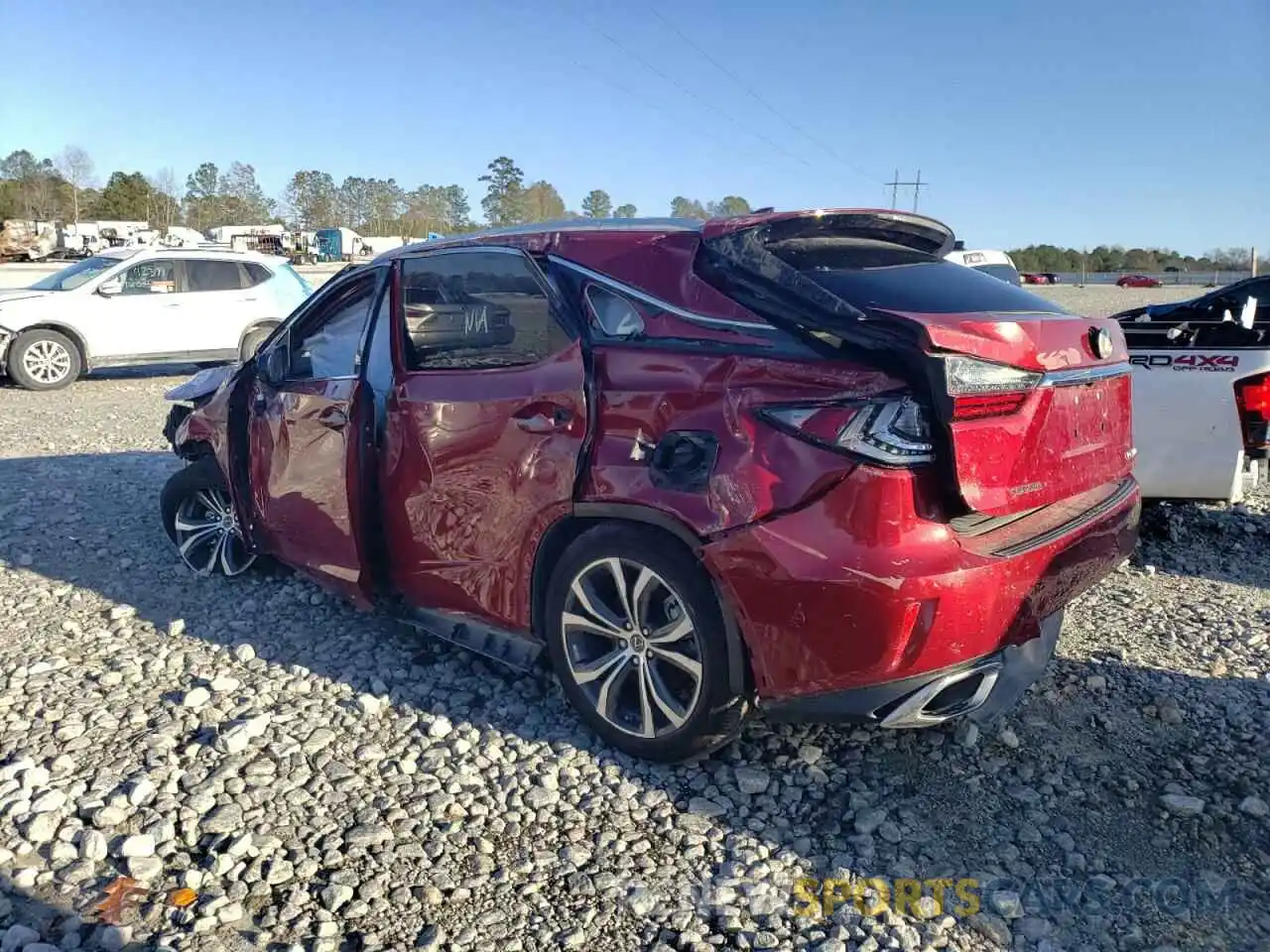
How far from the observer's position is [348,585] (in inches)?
165

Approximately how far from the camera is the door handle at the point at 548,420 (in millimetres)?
3334

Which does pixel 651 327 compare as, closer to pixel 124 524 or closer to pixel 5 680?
pixel 5 680

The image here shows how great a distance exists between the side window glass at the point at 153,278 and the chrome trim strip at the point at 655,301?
11.9 meters

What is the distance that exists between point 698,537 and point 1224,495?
3537 mm

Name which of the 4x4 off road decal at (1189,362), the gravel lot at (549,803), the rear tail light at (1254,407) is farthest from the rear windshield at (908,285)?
the rear tail light at (1254,407)

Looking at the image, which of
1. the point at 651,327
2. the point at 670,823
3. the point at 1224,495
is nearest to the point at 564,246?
the point at 651,327

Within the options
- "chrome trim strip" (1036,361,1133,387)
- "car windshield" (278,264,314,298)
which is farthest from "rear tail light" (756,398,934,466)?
"car windshield" (278,264,314,298)

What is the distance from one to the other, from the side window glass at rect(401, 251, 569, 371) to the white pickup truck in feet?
11.0

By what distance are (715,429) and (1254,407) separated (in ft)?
11.6

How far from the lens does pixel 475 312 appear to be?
150 inches

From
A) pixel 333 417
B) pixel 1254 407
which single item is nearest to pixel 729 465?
pixel 333 417

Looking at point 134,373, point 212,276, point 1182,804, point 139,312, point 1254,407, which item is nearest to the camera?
point 1182,804

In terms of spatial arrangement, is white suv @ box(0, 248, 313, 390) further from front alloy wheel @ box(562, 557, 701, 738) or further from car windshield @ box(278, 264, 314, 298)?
front alloy wheel @ box(562, 557, 701, 738)

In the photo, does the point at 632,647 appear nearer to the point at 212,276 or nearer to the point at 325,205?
the point at 212,276
